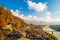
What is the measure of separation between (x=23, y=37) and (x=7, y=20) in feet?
1.06

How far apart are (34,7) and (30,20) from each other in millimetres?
195

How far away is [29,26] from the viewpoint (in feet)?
7.23

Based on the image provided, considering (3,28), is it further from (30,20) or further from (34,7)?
(34,7)

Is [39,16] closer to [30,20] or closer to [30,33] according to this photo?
[30,20]

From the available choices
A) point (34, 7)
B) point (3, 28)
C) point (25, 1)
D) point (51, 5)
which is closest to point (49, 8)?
point (51, 5)

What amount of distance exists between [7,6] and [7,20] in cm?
20

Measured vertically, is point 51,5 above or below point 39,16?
above

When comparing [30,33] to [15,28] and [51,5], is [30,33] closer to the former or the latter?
[15,28]

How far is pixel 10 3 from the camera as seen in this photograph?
7.20 ft

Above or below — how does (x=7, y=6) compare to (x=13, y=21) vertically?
above

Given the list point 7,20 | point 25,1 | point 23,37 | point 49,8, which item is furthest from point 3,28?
point 49,8

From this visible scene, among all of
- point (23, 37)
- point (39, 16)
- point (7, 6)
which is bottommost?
point (23, 37)

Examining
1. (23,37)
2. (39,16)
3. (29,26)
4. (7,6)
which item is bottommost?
(23,37)

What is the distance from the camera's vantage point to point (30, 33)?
7.17ft
